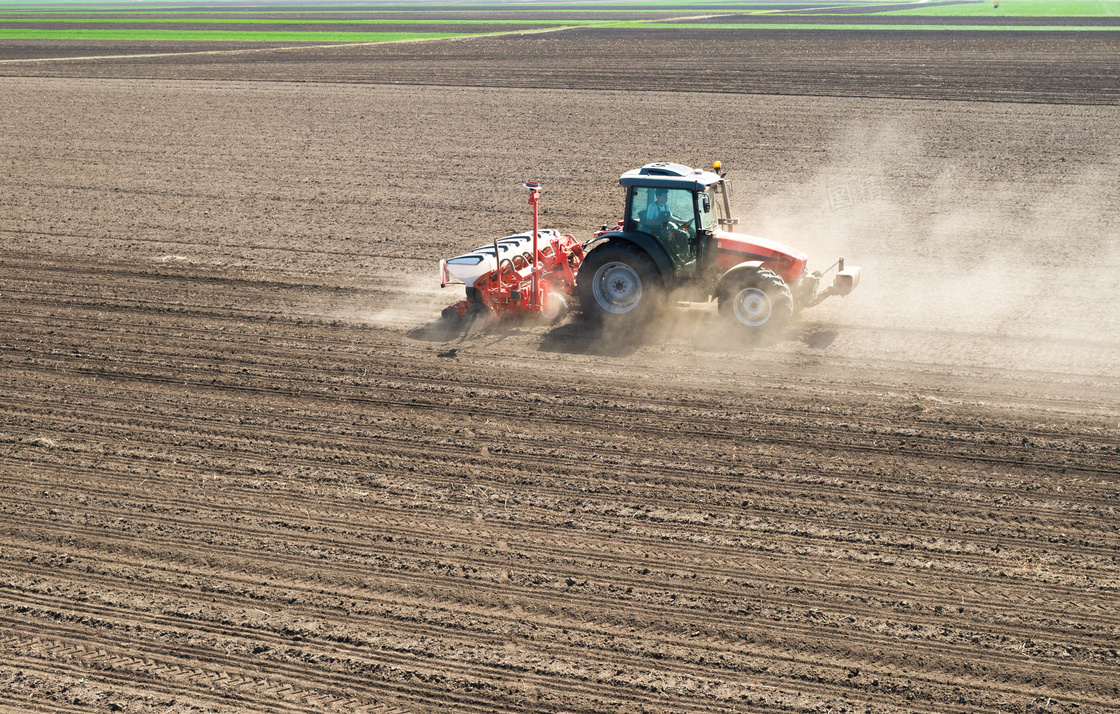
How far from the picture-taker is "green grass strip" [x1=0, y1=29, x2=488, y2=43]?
5659 cm

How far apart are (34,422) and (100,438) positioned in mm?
894

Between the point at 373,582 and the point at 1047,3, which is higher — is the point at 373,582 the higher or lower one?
the lower one

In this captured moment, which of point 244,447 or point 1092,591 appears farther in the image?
point 244,447

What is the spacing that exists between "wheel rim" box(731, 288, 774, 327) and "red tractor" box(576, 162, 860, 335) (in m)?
0.01

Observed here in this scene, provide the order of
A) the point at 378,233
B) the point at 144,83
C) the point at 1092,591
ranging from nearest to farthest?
the point at 1092,591
the point at 378,233
the point at 144,83

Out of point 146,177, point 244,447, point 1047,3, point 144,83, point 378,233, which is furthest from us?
point 1047,3

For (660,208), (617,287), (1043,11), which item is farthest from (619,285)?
(1043,11)

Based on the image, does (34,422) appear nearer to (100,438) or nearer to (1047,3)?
(100,438)

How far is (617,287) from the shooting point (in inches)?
474

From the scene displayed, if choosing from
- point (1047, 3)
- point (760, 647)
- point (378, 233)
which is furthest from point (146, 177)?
point (1047, 3)

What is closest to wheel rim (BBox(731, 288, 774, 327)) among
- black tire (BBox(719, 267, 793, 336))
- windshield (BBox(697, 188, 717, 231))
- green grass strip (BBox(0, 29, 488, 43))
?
black tire (BBox(719, 267, 793, 336))

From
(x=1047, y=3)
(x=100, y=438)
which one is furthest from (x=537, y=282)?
(x=1047, y=3)

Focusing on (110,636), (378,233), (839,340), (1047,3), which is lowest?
(110,636)

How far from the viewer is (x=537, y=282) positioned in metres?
12.2
